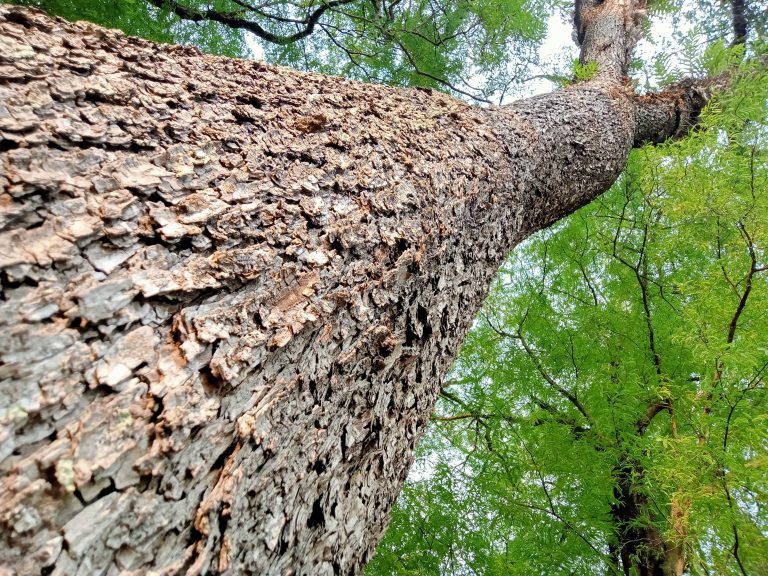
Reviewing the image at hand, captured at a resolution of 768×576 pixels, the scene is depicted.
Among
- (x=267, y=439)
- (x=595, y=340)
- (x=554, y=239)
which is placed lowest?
(x=595, y=340)

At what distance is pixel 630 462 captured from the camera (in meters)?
2.44

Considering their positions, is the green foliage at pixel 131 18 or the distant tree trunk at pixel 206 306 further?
the green foliage at pixel 131 18

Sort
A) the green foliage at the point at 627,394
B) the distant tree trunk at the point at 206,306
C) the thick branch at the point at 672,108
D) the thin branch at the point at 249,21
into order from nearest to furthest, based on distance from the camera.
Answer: the distant tree trunk at the point at 206,306
the green foliage at the point at 627,394
the thin branch at the point at 249,21
the thick branch at the point at 672,108

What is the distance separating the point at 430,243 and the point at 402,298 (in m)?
0.18

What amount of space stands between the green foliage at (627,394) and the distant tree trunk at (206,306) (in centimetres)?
131

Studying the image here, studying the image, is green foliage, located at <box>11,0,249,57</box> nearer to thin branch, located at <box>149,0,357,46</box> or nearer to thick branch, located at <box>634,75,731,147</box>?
thin branch, located at <box>149,0,357,46</box>

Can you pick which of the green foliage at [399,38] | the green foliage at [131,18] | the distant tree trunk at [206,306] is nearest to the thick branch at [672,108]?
the green foliage at [399,38]

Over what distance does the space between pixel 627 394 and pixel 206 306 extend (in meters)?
2.41

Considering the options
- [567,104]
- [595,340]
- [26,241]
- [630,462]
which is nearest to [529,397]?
[595,340]

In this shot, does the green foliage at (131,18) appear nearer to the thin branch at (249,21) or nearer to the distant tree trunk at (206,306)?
the thin branch at (249,21)

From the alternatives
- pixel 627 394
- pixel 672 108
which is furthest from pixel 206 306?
pixel 672 108

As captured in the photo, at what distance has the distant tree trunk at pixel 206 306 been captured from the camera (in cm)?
49

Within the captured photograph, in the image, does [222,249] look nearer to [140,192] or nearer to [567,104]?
[140,192]

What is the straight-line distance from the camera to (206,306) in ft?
2.18
